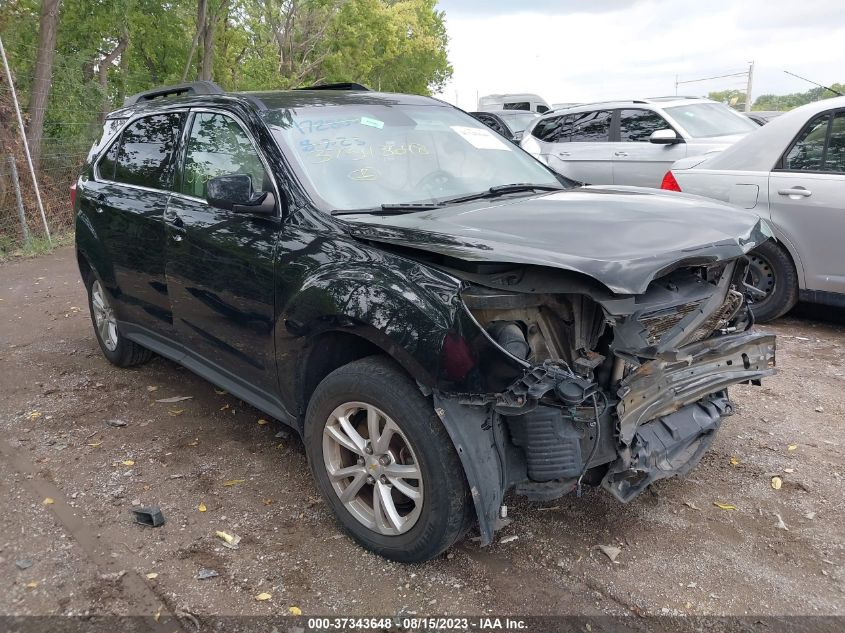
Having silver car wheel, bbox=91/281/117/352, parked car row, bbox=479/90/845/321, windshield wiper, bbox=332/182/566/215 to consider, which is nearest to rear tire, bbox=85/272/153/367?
silver car wheel, bbox=91/281/117/352

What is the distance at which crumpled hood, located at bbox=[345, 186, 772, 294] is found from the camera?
2525mm

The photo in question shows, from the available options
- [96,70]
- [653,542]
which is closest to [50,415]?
[653,542]

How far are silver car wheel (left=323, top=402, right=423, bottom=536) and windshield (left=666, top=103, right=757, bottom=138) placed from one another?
7370 mm

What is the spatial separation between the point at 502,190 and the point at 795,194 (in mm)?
3033

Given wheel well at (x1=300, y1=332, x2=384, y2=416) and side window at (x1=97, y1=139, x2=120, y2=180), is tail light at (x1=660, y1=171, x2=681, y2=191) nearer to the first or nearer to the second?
wheel well at (x1=300, y1=332, x2=384, y2=416)

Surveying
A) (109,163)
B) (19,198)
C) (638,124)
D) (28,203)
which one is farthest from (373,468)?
(28,203)

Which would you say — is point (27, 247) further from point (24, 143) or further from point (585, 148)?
point (585, 148)

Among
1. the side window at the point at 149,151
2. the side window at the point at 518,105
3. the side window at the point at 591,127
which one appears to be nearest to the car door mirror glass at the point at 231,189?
the side window at the point at 149,151

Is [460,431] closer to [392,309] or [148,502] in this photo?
[392,309]

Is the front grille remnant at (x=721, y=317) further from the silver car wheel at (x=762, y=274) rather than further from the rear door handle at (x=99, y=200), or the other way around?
the rear door handle at (x=99, y=200)

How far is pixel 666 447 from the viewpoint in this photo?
2.91m

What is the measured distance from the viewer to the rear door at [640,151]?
8.82 m

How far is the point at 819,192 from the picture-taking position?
209 inches

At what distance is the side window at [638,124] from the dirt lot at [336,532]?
532 centimetres
